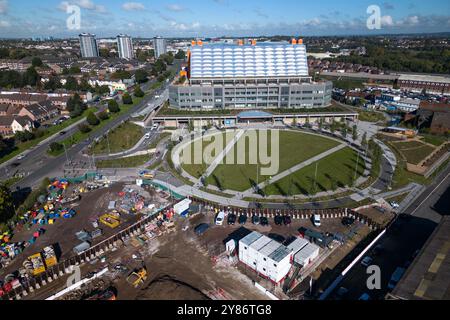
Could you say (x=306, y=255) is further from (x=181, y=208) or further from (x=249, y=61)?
(x=249, y=61)

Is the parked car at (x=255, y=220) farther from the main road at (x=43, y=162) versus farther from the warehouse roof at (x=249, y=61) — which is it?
the warehouse roof at (x=249, y=61)

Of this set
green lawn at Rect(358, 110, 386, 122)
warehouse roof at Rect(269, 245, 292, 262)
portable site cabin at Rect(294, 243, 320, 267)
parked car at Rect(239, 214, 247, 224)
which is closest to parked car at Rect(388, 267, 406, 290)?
portable site cabin at Rect(294, 243, 320, 267)

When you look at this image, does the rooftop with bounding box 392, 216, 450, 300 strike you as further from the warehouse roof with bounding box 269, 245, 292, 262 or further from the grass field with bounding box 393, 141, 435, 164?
the grass field with bounding box 393, 141, 435, 164

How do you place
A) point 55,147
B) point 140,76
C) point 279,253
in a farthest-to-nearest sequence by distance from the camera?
point 140,76
point 55,147
point 279,253

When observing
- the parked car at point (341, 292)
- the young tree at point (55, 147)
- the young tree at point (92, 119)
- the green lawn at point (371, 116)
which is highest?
the young tree at point (92, 119)

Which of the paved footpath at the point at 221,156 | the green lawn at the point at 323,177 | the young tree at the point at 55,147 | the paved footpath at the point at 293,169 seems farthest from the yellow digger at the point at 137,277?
the young tree at the point at 55,147

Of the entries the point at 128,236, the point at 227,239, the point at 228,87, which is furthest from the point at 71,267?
the point at 228,87

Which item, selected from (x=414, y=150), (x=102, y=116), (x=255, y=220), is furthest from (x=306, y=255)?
(x=102, y=116)
